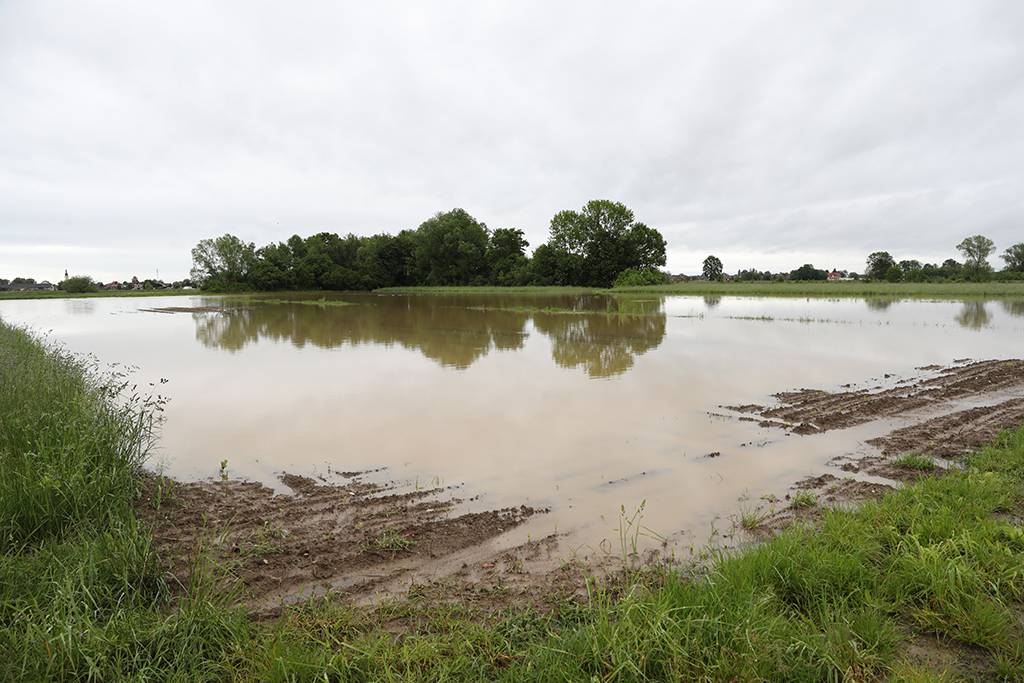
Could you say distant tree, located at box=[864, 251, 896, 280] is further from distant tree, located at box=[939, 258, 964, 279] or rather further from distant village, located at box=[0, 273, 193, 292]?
distant village, located at box=[0, 273, 193, 292]

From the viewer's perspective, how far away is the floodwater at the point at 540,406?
6.67 metres

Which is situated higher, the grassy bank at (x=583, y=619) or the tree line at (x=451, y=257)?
the tree line at (x=451, y=257)

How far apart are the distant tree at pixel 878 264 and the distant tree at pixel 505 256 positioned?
248 ft

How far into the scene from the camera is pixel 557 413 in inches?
400

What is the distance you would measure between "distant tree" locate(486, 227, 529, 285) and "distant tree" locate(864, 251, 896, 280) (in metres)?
75.6

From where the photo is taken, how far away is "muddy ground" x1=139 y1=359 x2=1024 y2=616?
14.2 feet

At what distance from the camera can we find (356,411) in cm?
1045

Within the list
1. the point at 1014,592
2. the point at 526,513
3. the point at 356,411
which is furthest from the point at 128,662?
the point at 356,411

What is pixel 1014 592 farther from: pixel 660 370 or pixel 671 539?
pixel 660 370

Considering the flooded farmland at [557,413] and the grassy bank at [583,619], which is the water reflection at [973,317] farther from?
the grassy bank at [583,619]

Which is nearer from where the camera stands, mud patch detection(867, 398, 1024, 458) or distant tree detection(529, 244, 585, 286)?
mud patch detection(867, 398, 1024, 458)

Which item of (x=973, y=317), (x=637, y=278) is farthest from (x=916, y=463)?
(x=637, y=278)

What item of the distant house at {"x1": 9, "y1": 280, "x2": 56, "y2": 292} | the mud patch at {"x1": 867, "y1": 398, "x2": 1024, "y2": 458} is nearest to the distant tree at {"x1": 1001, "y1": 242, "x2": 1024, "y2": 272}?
the mud patch at {"x1": 867, "y1": 398, "x2": 1024, "y2": 458}

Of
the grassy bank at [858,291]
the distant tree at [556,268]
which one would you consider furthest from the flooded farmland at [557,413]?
the distant tree at [556,268]
